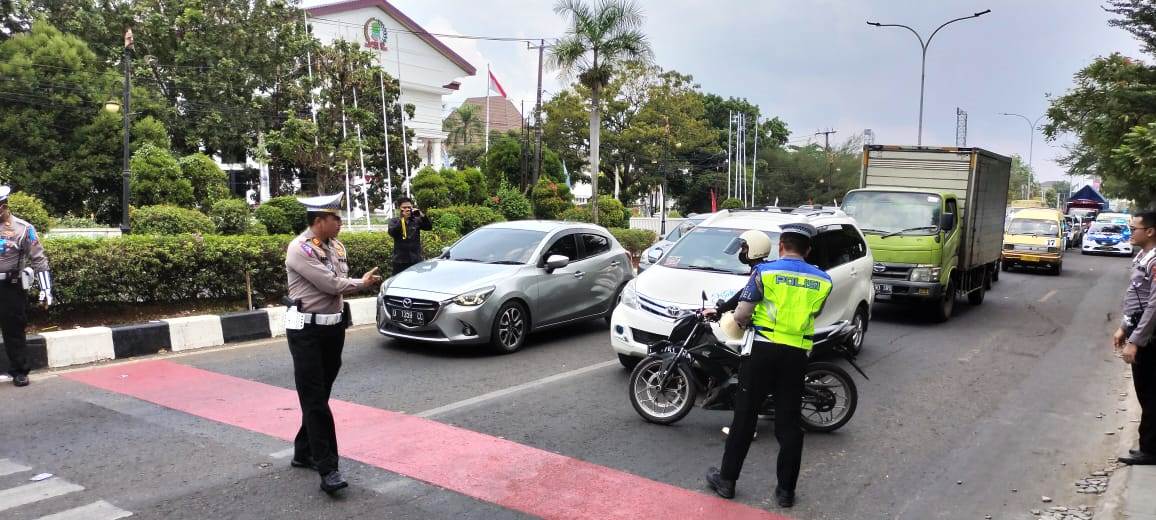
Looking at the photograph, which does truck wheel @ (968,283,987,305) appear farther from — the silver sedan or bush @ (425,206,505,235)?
bush @ (425,206,505,235)

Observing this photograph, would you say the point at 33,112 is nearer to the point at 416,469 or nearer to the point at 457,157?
the point at 416,469

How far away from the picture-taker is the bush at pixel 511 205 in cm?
2578

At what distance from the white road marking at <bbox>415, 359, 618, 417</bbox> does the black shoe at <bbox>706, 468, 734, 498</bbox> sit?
250cm

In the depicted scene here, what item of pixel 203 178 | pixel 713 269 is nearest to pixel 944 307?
pixel 713 269

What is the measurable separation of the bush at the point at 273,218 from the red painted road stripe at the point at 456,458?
48.8ft

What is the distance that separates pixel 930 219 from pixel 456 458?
9398 mm

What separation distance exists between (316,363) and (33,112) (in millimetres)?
27760

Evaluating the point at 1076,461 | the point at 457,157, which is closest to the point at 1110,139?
the point at 1076,461

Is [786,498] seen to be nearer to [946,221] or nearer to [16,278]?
[16,278]

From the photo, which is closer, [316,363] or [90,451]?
[316,363]

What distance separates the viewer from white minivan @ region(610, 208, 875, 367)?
7258mm

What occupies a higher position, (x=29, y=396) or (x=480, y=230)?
(x=480, y=230)

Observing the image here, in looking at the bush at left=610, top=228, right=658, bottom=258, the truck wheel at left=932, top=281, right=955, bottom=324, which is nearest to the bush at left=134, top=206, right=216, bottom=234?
the bush at left=610, top=228, right=658, bottom=258

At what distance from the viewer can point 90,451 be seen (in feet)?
17.4
